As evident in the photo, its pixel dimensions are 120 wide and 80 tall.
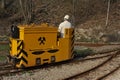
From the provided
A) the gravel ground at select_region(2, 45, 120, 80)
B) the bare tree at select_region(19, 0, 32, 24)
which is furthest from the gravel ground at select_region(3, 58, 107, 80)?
the bare tree at select_region(19, 0, 32, 24)

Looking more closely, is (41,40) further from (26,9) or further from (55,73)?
(26,9)

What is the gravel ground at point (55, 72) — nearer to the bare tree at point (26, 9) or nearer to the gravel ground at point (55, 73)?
the gravel ground at point (55, 73)

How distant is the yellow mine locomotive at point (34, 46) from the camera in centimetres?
1322

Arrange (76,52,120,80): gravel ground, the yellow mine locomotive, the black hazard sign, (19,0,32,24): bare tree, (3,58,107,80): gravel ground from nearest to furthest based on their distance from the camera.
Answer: (3,58,107,80): gravel ground < (76,52,120,80): gravel ground < the yellow mine locomotive < the black hazard sign < (19,0,32,24): bare tree

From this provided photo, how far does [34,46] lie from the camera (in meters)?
13.5

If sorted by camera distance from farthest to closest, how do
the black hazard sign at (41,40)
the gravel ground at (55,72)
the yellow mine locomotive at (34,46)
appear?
the black hazard sign at (41,40) → the yellow mine locomotive at (34,46) → the gravel ground at (55,72)

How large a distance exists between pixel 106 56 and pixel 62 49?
3591 millimetres

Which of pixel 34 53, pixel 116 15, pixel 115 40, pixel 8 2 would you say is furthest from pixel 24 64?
pixel 8 2

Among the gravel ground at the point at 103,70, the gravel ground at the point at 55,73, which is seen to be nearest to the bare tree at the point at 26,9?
the gravel ground at the point at 103,70

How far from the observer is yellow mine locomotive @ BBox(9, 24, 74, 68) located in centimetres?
1322

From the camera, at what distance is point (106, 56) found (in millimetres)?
17312

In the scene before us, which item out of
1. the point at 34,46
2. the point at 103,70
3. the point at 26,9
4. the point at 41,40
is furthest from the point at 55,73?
the point at 26,9

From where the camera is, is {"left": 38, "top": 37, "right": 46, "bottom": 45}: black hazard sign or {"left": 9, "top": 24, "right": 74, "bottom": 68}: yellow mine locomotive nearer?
{"left": 9, "top": 24, "right": 74, "bottom": 68}: yellow mine locomotive

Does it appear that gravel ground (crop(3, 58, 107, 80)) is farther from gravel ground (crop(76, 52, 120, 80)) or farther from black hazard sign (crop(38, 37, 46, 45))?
black hazard sign (crop(38, 37, 46, 45))
